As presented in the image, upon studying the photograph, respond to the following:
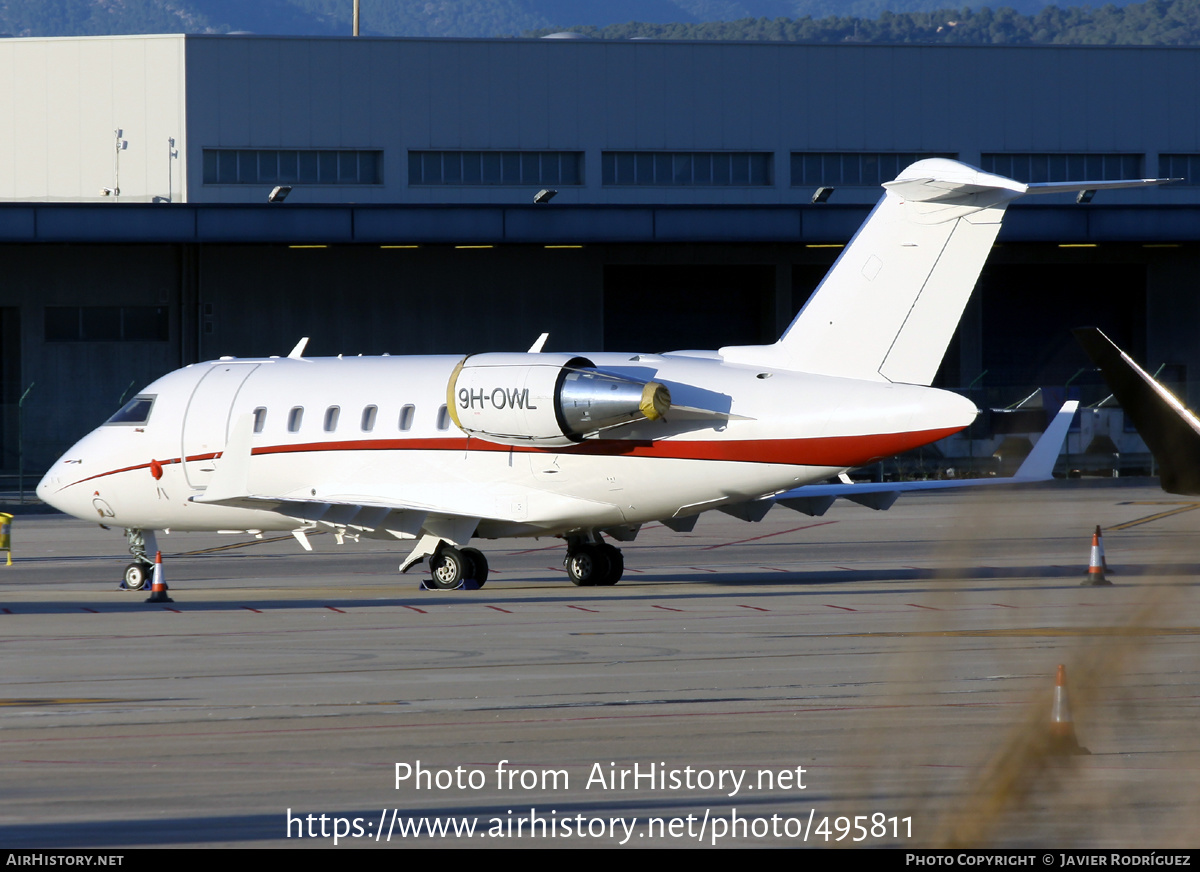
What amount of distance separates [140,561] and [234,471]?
11.3 feet

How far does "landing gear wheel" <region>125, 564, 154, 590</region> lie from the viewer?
2239 cm

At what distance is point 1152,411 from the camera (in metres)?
6.99

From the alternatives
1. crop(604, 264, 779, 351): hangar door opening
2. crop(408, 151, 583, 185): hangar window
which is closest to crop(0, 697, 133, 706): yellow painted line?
crop(408, 151, 583, 185): hangar window

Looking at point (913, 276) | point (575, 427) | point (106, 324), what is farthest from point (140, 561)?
point (106, 324)

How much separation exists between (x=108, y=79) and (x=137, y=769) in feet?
143

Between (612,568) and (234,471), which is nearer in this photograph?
(234,471)

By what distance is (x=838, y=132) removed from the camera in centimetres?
5209

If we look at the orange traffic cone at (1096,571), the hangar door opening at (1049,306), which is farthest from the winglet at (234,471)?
the hangar door opening at (1049,306)

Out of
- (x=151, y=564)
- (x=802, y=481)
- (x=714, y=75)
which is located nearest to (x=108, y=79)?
(x=714, y=75)

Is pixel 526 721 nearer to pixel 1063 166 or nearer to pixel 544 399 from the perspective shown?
pixel 544 399

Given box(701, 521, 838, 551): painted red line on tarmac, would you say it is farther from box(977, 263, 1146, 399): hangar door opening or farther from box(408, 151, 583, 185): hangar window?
box(977, 263, 1146, 399): hangar door opening

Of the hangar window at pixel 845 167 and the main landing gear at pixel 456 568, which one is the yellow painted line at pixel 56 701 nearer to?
the main landing gear at pixel 456 568

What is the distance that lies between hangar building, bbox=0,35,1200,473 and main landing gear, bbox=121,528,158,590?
2294 centimetres
